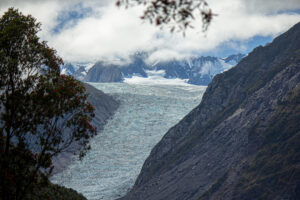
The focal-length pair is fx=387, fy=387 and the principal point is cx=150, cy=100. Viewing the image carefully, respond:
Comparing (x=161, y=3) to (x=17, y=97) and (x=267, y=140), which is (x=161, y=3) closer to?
(x=17, y=97)

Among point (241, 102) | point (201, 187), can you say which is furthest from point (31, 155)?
point (241, 102)

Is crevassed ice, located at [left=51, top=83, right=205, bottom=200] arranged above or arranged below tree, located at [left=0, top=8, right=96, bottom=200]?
below

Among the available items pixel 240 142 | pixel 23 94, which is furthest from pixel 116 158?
pixel 23 94

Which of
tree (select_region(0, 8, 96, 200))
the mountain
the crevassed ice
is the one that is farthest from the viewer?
the crevassed ice

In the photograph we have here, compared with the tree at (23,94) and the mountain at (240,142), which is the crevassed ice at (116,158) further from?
the tree at (23,94)

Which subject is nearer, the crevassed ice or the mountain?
the mountain

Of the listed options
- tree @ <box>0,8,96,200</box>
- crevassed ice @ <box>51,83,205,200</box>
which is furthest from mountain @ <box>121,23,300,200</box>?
tree @ <box>0,8,96,200</box>

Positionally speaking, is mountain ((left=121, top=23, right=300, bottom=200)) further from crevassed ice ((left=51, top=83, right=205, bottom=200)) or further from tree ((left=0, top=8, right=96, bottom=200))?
tree ((left=0, top=8, right=96, bottom=200))

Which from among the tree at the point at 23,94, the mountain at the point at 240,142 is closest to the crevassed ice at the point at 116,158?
the mountain at the point at 240,142
